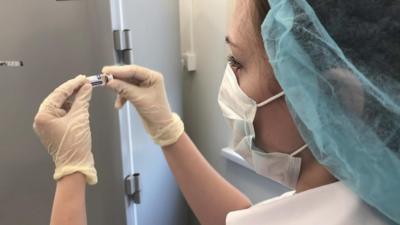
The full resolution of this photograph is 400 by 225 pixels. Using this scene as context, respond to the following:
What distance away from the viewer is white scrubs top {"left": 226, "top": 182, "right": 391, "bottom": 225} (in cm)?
60

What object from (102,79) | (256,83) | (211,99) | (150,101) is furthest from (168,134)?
(211,99)

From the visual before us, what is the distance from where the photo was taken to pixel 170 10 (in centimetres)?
122

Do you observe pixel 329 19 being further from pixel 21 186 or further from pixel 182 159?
pixel 21 186

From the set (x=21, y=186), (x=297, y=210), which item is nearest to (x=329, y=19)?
(x=297, y=210)

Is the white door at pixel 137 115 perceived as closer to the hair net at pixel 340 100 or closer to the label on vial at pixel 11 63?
the label on vial at pixel 11 63

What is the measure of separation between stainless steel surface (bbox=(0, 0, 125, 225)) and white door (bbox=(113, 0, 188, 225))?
5 cm

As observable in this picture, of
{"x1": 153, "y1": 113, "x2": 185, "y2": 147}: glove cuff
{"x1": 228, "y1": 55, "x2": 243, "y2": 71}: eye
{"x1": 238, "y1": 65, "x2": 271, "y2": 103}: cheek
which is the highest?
{"x1": 228, "y1": 55, "x2": 243, "y2": 71}: eye

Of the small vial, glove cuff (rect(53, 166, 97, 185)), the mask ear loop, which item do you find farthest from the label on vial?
the mask ear loop

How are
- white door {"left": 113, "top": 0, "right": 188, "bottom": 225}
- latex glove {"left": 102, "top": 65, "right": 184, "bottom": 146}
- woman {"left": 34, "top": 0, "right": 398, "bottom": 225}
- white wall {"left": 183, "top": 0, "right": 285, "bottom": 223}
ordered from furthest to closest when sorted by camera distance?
white wall {"left": 183, "top": 0, "right": 285, "bottom": 223}, white door {"left": 113, "top": 0, "right": 188, "bottom": 225}, latex glove {"left": 102, "top": 65, "right": 184, "bottom": 146}, woman {"left": 34, "top": 0, "right": 398, "bottom": 225}

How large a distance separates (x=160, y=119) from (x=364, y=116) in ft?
1.78

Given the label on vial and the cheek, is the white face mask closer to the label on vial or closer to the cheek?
the cheek

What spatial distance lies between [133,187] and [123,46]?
39 centimetres

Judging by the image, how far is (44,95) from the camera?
105 cm

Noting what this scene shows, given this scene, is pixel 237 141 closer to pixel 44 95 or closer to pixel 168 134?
pixel 168 134
